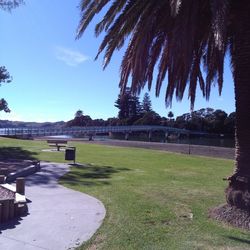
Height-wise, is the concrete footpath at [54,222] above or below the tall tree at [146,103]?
below

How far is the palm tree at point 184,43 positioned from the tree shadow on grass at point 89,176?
13.5 ft

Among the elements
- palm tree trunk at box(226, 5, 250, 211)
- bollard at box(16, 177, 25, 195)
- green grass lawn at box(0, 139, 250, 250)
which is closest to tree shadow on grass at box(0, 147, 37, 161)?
green grass lawn at box(0, 139, 250, 250)

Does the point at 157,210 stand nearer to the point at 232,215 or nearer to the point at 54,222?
the point at 232,215

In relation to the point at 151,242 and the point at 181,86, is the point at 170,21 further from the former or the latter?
the point at 151,242

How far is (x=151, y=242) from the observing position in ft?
23.9

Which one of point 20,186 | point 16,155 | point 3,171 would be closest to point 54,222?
point 20,186

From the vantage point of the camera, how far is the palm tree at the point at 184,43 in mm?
9078

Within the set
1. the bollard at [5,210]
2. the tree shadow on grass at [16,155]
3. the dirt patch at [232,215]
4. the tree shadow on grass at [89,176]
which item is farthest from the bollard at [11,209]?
the tree shadow on grass at [16,155]

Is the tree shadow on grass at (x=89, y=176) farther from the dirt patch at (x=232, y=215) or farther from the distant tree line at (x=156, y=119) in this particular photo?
the distant tree line at (x=156, y=119)

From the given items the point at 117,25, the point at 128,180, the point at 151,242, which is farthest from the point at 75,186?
the point at 151,242

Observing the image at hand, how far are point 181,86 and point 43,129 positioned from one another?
63501mm

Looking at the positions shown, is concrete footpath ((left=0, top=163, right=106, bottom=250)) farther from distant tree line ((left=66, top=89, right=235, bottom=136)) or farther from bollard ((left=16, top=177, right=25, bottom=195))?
distant tree line ((left=66, top=89, right=235, bottom=136))

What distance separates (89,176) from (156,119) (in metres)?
135

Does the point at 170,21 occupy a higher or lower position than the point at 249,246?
higher
